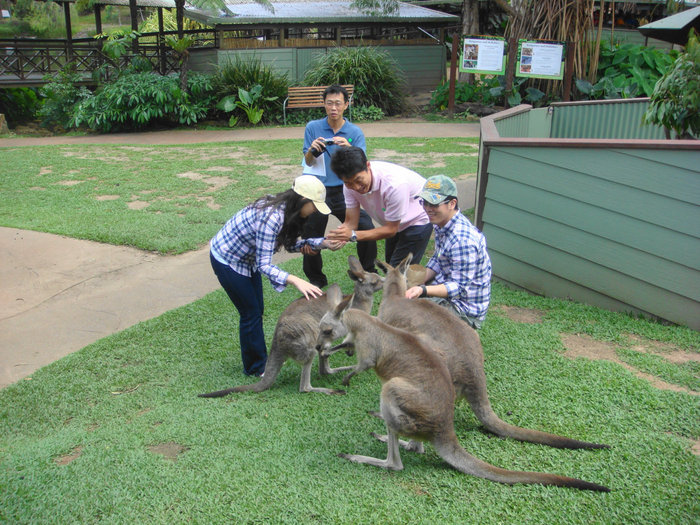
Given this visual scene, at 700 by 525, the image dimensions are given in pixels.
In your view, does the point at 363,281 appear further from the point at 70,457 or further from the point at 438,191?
the point at 70,457

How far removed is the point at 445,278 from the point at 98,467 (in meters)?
2.91

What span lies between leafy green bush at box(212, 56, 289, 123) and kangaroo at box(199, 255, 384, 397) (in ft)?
43.5

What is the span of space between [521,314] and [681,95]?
3376 mm

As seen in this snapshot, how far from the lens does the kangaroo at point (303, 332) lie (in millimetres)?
4809

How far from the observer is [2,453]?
4211 millimetres

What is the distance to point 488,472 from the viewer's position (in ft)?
11.8

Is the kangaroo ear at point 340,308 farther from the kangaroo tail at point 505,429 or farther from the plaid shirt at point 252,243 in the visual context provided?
the kangaroo tail at point 505,429

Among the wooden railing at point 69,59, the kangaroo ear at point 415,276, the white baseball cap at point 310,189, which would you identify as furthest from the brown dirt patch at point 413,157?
the wooden railing at point 69,59

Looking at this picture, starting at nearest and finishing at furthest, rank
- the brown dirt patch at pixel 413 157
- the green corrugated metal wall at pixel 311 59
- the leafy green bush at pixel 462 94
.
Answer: the brown dirt patch at pixel 413 157, the leafy green bush at pixel 462 94, the green corrugated metal wall at pixel 311 59

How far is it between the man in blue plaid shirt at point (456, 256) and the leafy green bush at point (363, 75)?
45.7 feet

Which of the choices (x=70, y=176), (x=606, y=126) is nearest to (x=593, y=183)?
(x=606, y=126)

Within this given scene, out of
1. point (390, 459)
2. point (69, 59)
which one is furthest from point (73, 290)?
point (69, 59)

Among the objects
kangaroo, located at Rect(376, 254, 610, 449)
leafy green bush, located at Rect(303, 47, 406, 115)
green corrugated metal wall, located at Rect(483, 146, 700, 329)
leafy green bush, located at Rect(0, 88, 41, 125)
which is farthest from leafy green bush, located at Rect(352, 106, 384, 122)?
kangaroo, located at Rect(376, 254, 610, 449)

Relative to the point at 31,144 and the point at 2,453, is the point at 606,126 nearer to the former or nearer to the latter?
the point at 2,453
